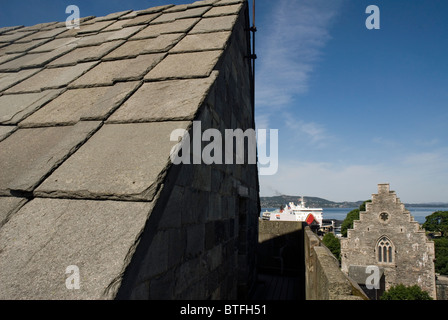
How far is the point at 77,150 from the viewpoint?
1.50 meters

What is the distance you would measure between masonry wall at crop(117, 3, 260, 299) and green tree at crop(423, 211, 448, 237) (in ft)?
249

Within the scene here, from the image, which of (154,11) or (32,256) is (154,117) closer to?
(32,256)

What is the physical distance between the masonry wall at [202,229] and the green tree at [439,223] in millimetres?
76003

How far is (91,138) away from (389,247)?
40009mm

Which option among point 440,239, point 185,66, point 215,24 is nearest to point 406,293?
point 440,239

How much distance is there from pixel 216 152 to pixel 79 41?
2149mm

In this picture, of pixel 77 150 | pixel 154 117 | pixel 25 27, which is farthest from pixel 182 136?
pixel 25 27

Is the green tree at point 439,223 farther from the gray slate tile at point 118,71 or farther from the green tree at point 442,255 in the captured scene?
the gray slate tile at point 118,71

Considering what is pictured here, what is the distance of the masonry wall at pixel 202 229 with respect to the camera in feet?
4.37

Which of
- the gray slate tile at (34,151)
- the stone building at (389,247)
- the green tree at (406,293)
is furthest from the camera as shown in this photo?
the stone building at (389,247)

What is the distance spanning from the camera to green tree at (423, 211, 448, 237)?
62.0 meters

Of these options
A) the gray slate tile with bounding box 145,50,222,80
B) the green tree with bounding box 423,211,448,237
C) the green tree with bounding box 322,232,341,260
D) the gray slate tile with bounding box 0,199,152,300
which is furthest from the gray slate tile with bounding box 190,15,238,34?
the green tree with bounding box 423,211,448,237

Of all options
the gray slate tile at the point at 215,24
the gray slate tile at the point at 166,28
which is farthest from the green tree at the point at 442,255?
the gray slate tile at the point at 166,28

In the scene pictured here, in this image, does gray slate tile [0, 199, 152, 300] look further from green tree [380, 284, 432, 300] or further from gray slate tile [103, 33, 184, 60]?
green tree [380, 284, 432, 300]
